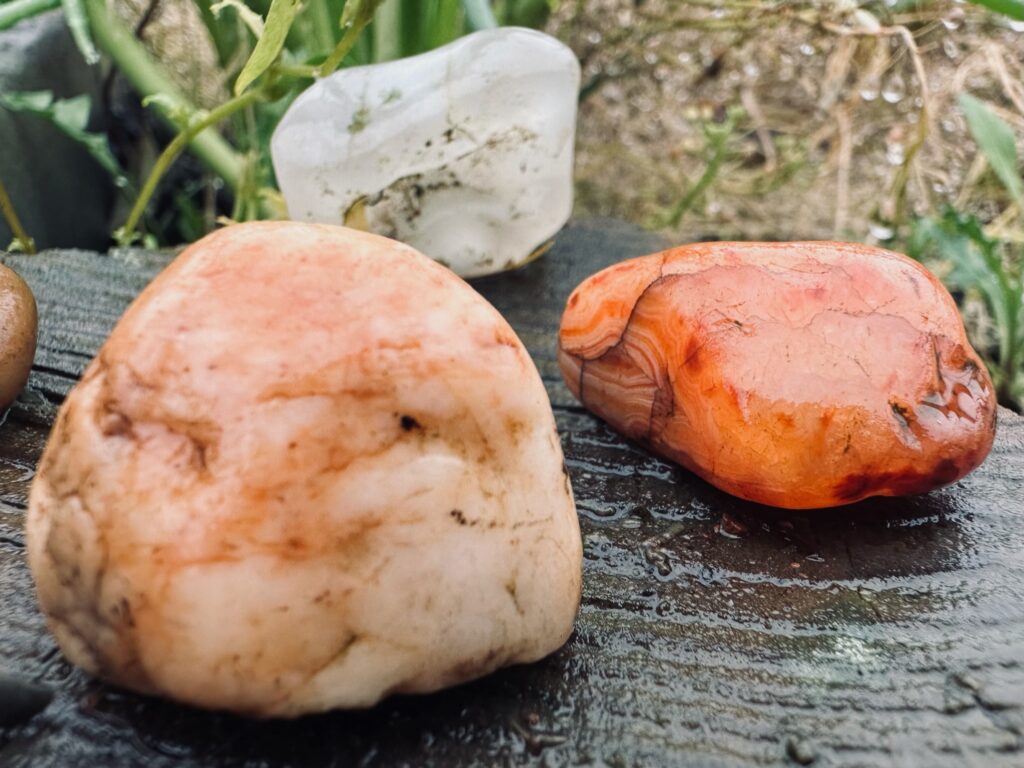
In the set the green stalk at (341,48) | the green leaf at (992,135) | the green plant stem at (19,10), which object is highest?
the green plant stem at (19,10)

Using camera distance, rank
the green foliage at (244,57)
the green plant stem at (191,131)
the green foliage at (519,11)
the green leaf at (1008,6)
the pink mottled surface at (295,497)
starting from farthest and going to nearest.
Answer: the green foliage at (519,11) → the green foliage at (244,57) → the green leaf at (1008,6) → the green plant stem at (191,131) → the pink mottled surface at (295,497)

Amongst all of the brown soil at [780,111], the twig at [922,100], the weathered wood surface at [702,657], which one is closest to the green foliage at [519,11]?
the brown soil at [780,111]

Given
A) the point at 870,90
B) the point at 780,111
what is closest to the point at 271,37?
the point at 870,90

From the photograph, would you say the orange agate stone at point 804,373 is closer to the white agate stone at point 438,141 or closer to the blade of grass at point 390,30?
the white agate stone at point 438,141

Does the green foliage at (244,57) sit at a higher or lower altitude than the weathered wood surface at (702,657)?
higher

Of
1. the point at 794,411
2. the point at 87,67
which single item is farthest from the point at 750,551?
the point at 87,67

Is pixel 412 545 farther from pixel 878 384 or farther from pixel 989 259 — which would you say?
pixel 989 259

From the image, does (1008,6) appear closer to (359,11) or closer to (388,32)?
(359,11)
